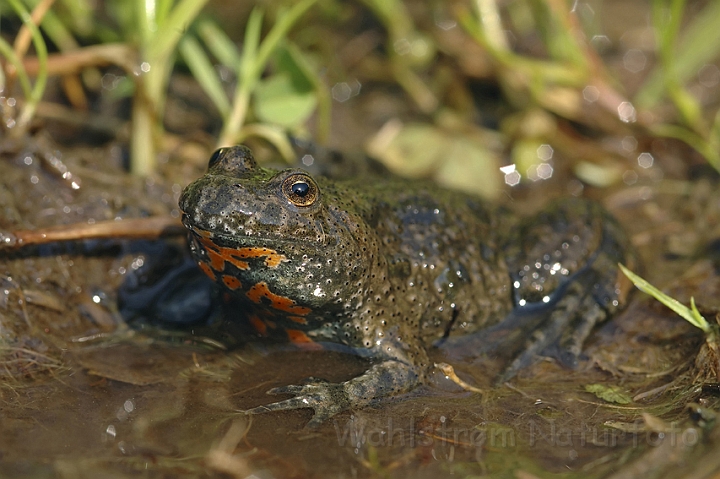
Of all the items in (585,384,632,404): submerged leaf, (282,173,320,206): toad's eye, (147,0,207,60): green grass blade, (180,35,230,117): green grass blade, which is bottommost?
(585,384,632,404): submerged leaf

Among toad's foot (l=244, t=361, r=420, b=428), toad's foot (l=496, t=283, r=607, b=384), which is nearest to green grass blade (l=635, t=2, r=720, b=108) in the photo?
toad's foot (l=496, t=283, r=607, b=384)

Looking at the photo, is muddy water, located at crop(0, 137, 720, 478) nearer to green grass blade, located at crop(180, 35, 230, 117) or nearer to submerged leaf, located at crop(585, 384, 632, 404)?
submerged leaf, located at crop(585, 384, 632, 404)

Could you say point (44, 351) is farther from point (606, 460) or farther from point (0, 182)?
point (606, 460)

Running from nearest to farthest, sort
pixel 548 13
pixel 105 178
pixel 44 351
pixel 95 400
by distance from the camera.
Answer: pixel 95 400
pixel 44 351
pixel 105 178
pixel 548 13

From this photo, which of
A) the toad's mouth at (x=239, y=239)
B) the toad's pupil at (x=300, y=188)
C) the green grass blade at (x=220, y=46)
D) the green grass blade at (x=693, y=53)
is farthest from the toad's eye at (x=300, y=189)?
the green grass blade at (x=693, y=53)

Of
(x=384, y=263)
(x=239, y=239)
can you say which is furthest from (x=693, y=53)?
(x=239, y=239)

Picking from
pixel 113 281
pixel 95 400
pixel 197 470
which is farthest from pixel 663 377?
pixel 113 281

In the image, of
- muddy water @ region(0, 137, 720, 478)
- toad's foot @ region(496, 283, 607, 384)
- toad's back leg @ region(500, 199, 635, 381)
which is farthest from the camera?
toad's back leg @ region(500, 199, 635, 381)
